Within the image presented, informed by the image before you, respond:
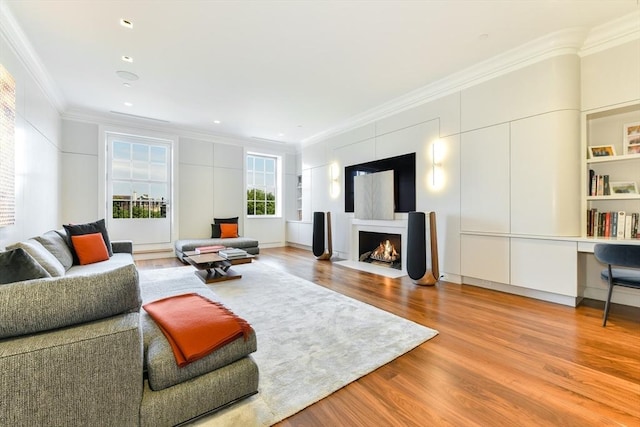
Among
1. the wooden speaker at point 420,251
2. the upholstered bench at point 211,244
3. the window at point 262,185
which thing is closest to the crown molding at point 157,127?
the window at point 262,185

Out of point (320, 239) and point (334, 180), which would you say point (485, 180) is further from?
point (320, 239)

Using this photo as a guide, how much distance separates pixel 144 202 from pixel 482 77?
6584mm

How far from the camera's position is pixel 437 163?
4.08m

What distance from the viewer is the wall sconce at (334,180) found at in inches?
238

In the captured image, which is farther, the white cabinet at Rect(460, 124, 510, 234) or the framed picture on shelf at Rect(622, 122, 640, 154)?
the white cabinet at Rect(460, 124, 510, 234)

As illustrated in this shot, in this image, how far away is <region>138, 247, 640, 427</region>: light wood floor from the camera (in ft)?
4.62

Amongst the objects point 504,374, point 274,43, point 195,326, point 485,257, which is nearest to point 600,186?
point 485,257

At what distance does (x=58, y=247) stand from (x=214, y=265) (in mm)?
1749

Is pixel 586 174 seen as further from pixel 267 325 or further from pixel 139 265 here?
pixel 139 265

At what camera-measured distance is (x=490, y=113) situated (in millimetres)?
3514

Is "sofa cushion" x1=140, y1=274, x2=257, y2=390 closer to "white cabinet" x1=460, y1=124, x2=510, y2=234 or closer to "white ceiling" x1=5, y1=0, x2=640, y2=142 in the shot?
"white ceiling" x1=5, y1=0, x2=640, y2=142

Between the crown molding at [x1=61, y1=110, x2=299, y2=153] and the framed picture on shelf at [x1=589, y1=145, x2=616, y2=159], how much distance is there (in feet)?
20.6

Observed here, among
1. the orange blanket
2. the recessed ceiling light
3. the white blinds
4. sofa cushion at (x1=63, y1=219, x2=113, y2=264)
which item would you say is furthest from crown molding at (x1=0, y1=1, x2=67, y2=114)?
the orange blanket

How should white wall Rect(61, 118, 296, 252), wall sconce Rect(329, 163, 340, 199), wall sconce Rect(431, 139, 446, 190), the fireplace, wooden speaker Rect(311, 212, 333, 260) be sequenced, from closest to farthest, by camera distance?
wall sconce Rect(431, 139, 446, 190) < the fireplace < white wall Rect(61, 118, 296, 252) < wooden speaker Rect(311, 212, 333, 260) < wall sconce Rect(329, 163, 340, 199)
